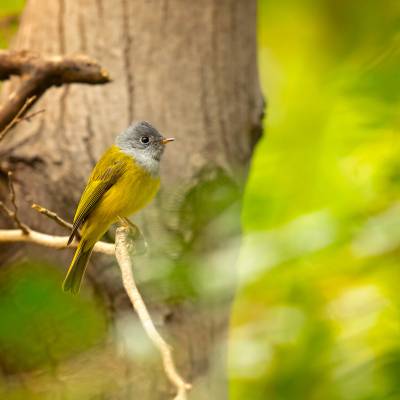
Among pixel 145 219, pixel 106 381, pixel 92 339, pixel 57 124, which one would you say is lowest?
pixel 106 381

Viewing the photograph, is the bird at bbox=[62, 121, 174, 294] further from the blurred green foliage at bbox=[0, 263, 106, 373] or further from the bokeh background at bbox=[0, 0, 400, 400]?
the blurred green foliage at bbox=[0, 263, 106, 373]

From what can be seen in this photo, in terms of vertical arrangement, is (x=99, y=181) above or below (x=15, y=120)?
below

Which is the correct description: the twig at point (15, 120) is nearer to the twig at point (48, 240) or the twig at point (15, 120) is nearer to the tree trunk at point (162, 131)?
the twig at point (48, 240)

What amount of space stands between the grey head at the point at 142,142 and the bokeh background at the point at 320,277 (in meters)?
0.46

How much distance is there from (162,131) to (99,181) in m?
0.79

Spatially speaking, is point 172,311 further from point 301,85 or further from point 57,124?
point 301,85

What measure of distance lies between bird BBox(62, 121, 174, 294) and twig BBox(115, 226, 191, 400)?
7.3 inches

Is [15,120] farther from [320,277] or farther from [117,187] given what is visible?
[320,277]

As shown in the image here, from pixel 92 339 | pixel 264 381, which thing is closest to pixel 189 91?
pixel 264 381

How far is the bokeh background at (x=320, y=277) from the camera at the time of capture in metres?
1.60

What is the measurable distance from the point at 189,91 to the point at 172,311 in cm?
109

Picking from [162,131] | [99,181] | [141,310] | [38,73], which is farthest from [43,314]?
[162,131]

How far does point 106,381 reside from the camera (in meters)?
2.84

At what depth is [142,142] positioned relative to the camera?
316 cm
